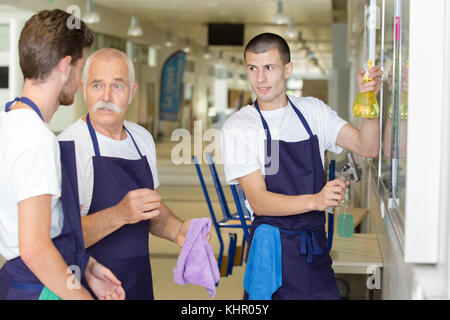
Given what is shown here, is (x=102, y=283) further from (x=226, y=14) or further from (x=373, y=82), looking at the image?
(x=226, y=14)

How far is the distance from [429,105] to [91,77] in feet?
3.54

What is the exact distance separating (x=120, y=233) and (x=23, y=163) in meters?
0.71

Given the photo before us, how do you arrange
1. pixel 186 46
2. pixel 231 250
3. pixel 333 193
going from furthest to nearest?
1. pixel 186 46
2. pixel 231 250
3. pixel 333 193

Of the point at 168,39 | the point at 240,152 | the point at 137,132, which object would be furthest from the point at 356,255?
the point at 168,39

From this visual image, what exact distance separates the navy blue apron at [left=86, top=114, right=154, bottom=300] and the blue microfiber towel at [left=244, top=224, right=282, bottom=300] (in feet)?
1.23

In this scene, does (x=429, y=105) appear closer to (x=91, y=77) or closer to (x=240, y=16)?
(x=91, y=77)

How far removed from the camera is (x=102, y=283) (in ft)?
5.14

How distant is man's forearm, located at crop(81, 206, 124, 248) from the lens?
176 centimetres

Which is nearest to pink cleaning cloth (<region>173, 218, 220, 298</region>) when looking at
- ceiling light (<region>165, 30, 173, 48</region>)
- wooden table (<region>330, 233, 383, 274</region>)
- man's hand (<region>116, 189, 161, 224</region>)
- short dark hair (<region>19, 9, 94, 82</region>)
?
man's hand (<region>116, 189, 161, 224</region>)

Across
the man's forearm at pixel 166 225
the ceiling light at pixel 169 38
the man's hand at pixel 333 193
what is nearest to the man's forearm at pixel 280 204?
the man's hand at pixel 333 193

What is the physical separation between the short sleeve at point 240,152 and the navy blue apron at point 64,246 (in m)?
0.71

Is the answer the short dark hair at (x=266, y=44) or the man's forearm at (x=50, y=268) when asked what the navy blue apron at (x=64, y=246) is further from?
the short dark hair at (x=266, y=44)

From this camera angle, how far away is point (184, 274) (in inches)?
66.9

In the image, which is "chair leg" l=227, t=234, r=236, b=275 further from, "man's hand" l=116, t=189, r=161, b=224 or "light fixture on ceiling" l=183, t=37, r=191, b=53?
"light fixture on ceiling" l=183, t=37, r=191, b=53
